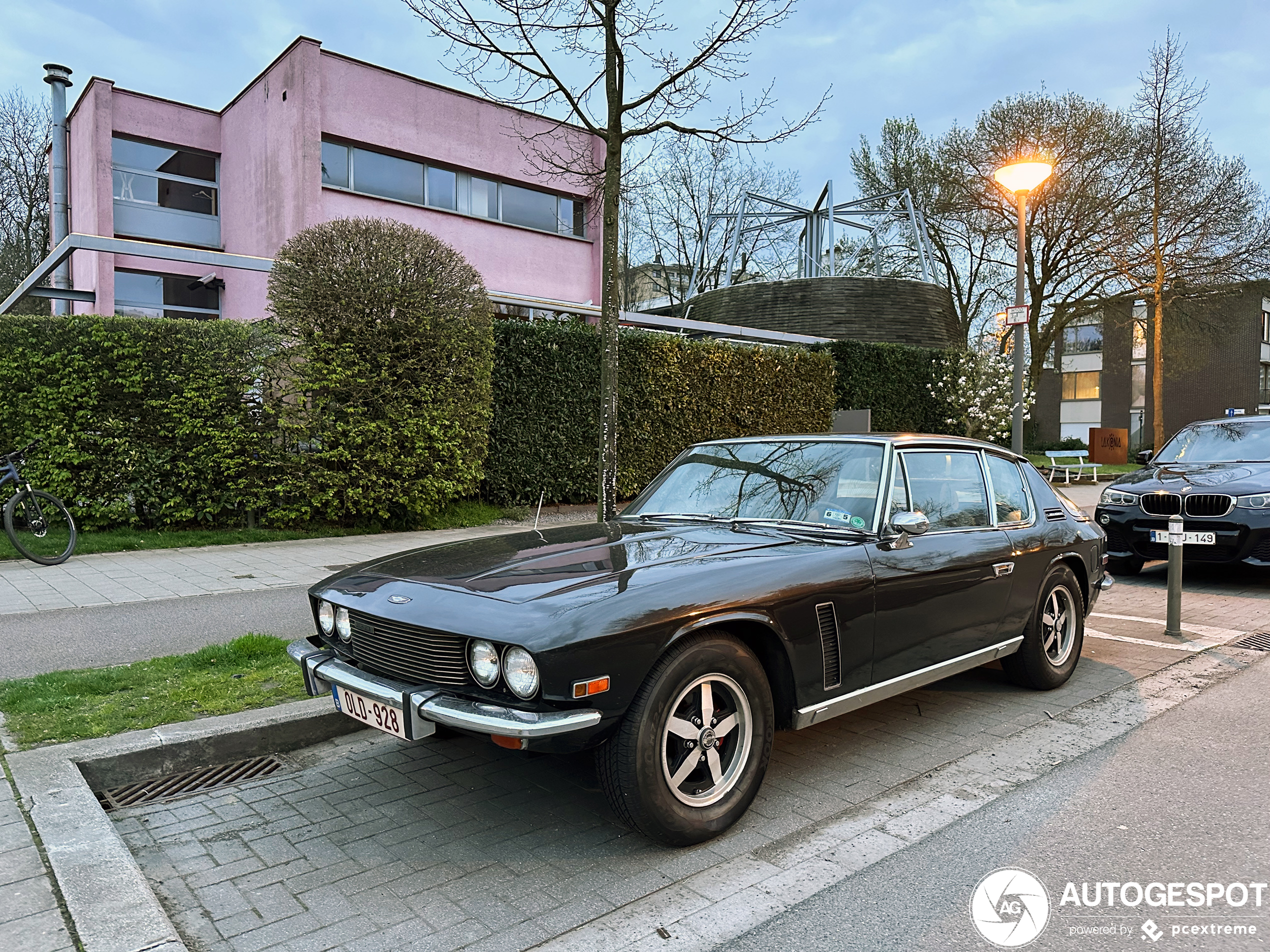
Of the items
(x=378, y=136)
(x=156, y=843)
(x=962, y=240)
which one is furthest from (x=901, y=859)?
(x=962, y=240)

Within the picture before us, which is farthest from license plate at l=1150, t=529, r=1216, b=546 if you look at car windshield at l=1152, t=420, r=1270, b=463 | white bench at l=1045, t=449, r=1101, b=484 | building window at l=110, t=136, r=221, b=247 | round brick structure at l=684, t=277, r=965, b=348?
building window at l=110, t=136, r=221, b=247

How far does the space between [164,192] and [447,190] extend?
6.43 metres

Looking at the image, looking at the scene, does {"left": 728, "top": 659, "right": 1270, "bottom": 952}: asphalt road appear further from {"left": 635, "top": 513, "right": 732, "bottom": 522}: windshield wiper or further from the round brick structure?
the round brick structure

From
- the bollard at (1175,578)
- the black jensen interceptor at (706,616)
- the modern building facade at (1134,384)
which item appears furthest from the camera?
the modern building facade at (1134,384)

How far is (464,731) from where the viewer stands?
2955 millimetres

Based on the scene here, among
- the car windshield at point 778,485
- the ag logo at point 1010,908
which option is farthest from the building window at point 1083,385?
the ag logo at point 1010,908

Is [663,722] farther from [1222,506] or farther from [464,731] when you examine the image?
[1222,506]

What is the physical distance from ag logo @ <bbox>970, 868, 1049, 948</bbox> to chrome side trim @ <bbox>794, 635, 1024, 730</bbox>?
810 millimetres

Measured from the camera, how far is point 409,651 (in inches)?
125

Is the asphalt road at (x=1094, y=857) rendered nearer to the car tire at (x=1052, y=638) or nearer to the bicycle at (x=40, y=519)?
the car tire at (x=1052, y=638)

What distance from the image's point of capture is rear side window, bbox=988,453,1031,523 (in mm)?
4902

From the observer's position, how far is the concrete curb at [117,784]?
8.05ft

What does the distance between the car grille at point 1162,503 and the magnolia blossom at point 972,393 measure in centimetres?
1367

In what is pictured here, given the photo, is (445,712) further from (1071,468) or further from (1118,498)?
(1071,468)
